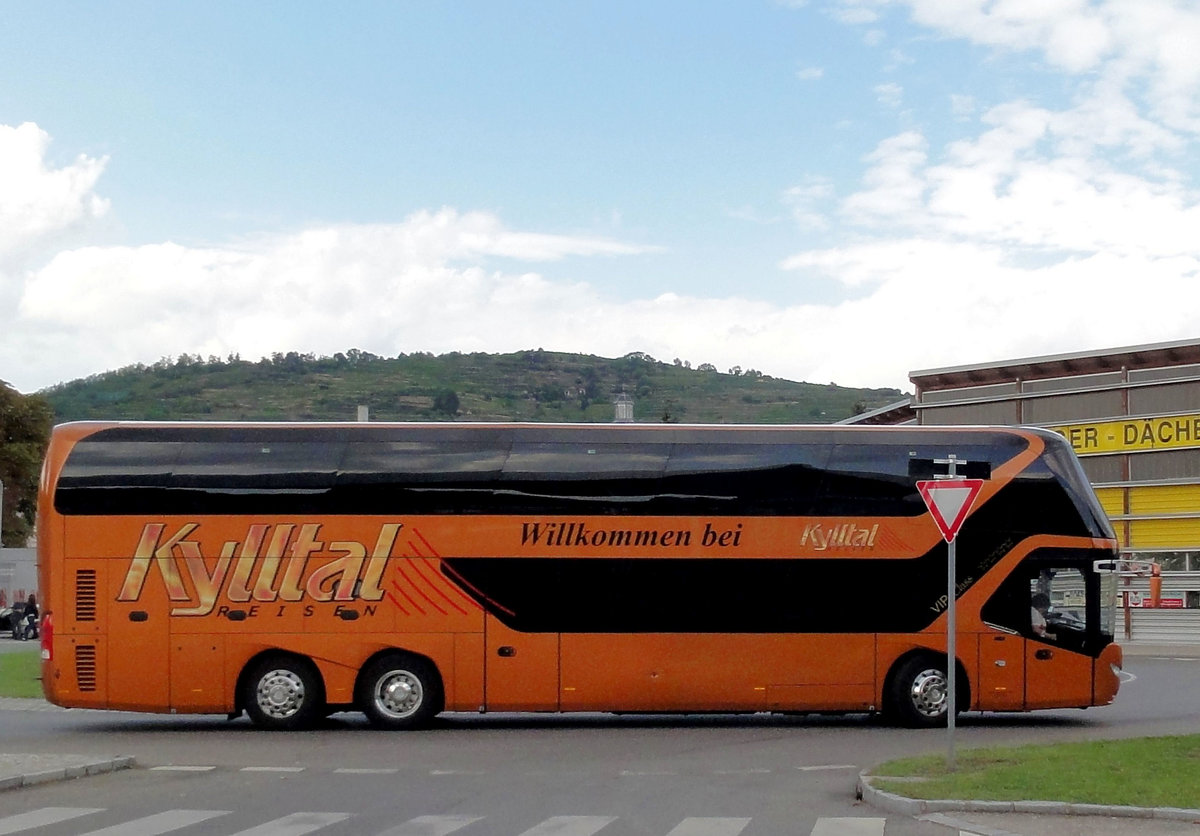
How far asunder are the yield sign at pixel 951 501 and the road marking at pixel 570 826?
4.60 metres

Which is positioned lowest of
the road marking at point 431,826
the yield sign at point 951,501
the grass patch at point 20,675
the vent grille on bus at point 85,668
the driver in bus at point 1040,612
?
the grass patch at point 20,675

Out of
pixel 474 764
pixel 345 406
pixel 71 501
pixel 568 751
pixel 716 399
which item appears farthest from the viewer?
pixel 716 399

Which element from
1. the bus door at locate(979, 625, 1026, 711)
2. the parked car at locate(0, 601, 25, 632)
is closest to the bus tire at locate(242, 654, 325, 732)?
the bus door at locate(979, 625, 1026, 711)

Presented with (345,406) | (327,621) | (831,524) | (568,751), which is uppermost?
(345,406)

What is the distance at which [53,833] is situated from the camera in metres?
11.1

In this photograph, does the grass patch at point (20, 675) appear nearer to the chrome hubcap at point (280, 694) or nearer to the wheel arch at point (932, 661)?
the chrome hubcap at point (280, 694)

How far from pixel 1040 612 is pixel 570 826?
34.7 ft

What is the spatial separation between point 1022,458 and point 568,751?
734cm

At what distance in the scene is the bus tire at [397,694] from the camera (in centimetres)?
1977

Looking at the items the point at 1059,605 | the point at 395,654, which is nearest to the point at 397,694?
the point at 395,654

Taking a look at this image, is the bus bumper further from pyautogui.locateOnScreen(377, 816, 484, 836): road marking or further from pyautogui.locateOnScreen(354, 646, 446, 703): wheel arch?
pyautogui.locateOnScreen(377, 816, 484, 836): road marking

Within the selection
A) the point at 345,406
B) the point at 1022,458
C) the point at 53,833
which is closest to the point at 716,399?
the point at 345,406

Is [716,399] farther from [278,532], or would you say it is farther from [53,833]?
[53,833]

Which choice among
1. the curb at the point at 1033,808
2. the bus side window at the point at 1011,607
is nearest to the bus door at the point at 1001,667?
the bus side window at the point at 1011,607
